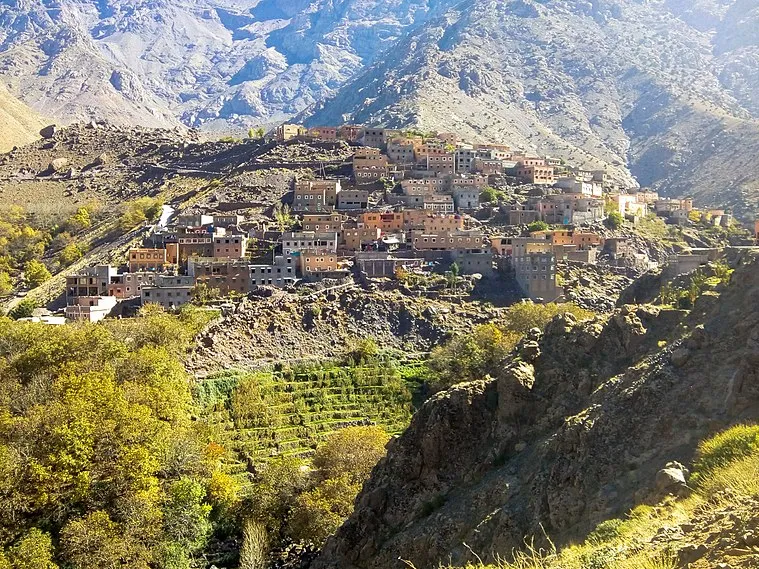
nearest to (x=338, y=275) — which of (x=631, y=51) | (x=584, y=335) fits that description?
(x=584, y=335)

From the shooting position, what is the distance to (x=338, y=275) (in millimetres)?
51406

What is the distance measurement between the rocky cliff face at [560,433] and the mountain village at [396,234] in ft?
71.8

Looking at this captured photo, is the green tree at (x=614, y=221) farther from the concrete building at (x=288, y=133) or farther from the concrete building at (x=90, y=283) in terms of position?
the concrete building at (x=90, y=283)

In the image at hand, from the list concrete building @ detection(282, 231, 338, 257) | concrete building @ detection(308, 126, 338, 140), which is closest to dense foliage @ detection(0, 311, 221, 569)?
concrete building @ detection(282, 231, 338, 257)

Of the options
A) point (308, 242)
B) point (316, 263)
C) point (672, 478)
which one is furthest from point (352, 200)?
point (672, 478)

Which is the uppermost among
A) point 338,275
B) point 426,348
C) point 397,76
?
point 397,76

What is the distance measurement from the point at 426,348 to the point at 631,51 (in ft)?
533

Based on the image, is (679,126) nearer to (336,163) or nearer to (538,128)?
(538,128)

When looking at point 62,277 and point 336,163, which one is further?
point 336,163

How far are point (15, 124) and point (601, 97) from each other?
126163 millimetres

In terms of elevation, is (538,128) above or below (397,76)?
below

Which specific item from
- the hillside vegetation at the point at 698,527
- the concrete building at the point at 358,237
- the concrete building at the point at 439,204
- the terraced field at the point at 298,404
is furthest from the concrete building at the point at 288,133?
the hillside vegetation at the point at 698,527

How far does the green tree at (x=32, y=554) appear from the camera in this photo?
19203mm

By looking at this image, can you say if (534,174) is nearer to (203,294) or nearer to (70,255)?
(203,294)
